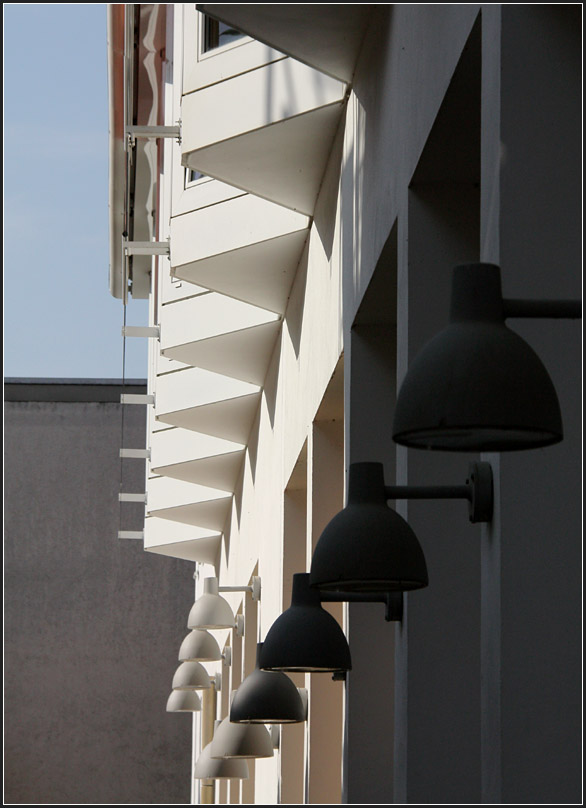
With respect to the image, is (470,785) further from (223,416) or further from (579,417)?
(223,416)

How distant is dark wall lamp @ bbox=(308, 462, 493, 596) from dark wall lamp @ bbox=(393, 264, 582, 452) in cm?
82

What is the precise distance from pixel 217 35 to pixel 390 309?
2559 millimetres

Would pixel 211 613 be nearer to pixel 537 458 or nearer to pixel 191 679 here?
pixel 191 679

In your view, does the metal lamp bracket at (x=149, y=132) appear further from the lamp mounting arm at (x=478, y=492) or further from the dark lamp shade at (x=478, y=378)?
the dark lamp shade at (x=478, y=378)

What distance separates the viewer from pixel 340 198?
5617 mm

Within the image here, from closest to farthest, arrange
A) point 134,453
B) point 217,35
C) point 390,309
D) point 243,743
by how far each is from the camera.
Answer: point 390,309 → point 217,35 → point 243,743 → point 134,453

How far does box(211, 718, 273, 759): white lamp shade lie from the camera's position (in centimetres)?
759

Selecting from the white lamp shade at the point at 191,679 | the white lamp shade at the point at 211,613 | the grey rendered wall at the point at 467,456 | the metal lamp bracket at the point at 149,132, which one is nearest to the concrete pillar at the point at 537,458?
the grey rendered wall at the point at 467,456

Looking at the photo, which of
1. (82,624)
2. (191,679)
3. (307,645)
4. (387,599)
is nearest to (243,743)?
(307,645)

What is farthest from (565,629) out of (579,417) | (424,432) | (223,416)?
(223,416)

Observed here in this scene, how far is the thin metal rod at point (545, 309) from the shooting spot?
1.93 meters

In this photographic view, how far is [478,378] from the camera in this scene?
179cm

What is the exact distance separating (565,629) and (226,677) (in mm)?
12657

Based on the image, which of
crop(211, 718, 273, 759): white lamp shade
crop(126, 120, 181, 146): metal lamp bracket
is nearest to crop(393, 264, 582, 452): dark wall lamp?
crop(211, 718, 273, 759): white lamp shade
